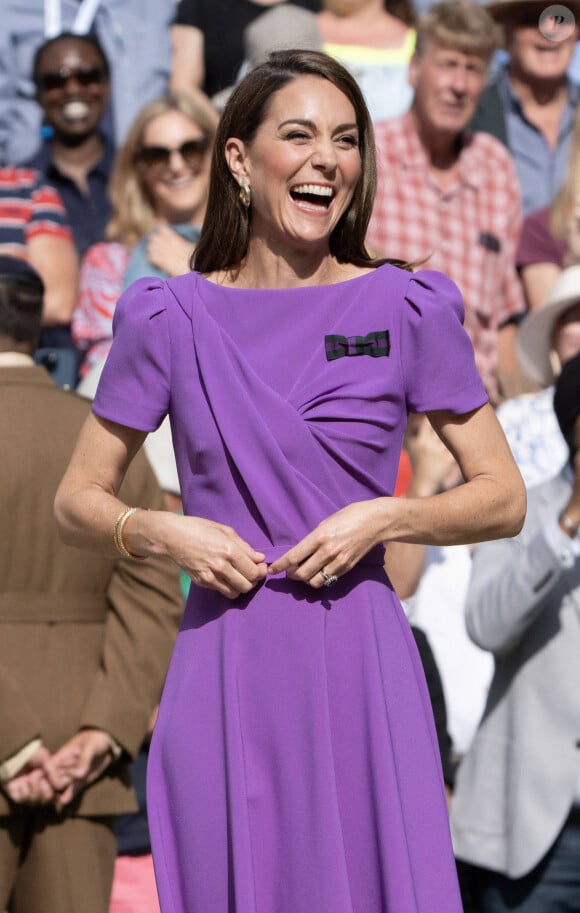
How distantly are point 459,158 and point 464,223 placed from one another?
1.18 ft

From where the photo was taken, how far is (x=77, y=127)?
7371mm

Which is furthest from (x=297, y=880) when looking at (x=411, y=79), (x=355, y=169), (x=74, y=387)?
(x=411, y=79)

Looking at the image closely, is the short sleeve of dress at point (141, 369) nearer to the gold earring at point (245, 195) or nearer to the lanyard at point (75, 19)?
the gold earring at point (245, 195)

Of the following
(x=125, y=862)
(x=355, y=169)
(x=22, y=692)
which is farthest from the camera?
(x=125, y=862)

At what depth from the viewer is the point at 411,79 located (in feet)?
24.0

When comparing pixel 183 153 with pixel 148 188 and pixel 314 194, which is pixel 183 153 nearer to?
pixel 148 188

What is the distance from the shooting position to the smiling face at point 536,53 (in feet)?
25.7

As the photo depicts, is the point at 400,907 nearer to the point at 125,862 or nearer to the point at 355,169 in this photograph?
the point at 355,169

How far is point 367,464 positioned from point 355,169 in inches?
21.0

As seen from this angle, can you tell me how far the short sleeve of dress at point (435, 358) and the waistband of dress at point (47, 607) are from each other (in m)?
1.85

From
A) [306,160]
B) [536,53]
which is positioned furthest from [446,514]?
[536,53]

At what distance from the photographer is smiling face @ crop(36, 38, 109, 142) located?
24.0ft

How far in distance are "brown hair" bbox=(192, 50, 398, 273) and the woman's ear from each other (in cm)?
1

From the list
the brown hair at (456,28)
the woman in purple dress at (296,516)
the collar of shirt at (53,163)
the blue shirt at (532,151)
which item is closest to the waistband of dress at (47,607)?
the woman in purple dress at (296,516)
